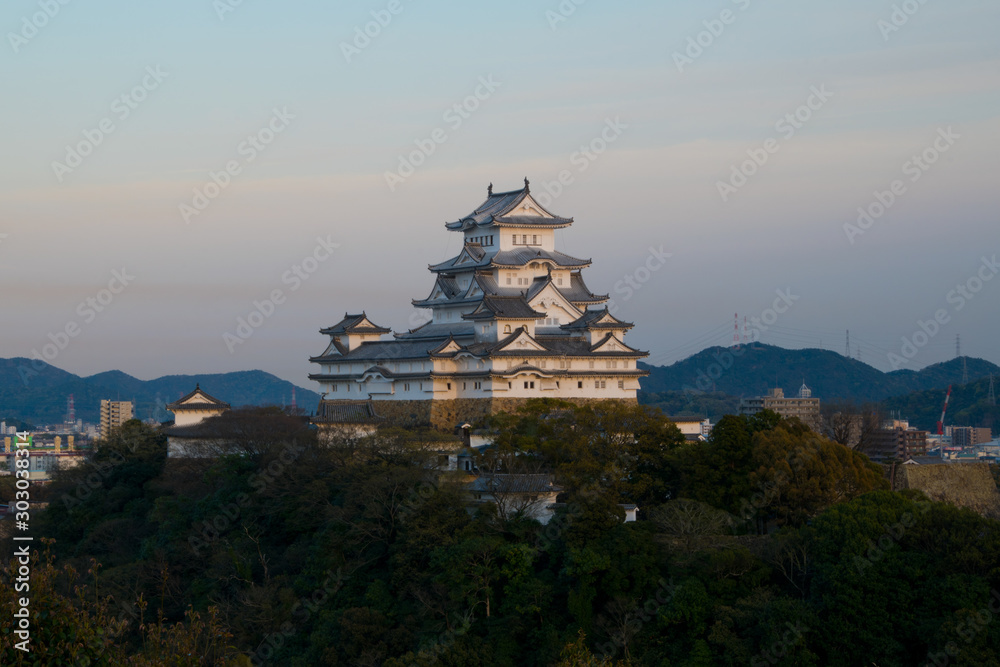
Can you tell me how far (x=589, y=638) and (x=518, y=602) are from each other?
5.65 feet

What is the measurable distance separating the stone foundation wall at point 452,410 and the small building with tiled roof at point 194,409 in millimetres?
5589

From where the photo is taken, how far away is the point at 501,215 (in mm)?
37656

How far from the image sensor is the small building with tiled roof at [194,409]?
118 feet

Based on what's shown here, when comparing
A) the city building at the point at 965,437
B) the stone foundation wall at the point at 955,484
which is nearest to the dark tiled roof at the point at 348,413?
the stone foundation wall at the point at 955,484

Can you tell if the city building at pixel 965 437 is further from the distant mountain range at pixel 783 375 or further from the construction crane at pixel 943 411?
the distant mountain range at pixel 783 375

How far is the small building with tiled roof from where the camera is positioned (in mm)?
36031

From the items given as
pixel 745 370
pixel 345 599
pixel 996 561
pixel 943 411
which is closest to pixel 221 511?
pixel 345 599

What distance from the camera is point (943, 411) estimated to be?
10075 cm

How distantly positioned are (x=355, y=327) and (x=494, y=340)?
19.2ft

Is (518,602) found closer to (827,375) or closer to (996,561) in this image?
(996,561)

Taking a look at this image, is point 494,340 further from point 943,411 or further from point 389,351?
point 943,411

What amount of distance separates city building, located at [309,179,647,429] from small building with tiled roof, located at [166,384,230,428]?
3.72 meters

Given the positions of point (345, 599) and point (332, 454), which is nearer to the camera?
point (345, 599)

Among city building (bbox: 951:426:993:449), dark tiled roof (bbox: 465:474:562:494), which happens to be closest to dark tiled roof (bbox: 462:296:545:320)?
dark tiled roof (bbox: 465:474:562:494)
